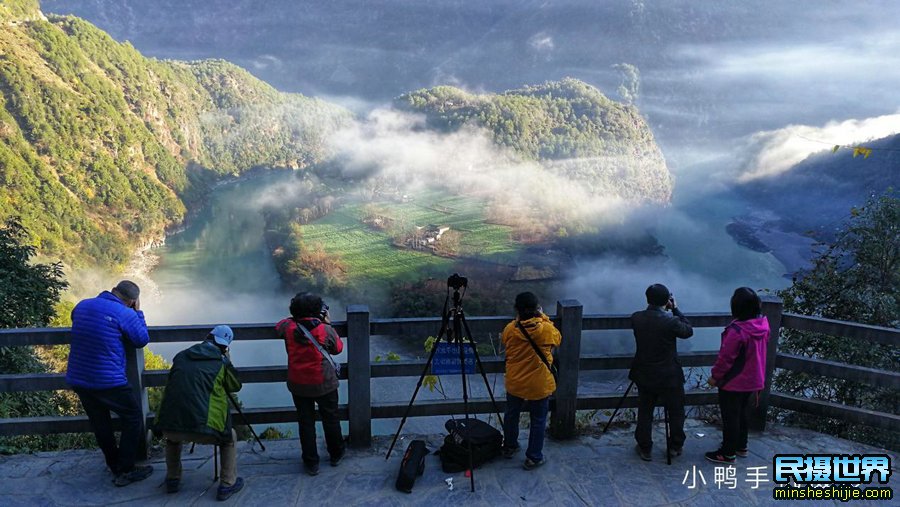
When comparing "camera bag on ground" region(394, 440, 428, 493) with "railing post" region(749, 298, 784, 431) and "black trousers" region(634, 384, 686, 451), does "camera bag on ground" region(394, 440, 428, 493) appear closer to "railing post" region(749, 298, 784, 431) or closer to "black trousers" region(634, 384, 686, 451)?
"black trousers" region(634, 384, 686, 451)

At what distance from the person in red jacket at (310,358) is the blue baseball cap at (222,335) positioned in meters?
0.41

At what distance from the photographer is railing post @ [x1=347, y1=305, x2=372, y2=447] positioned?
5.50 m

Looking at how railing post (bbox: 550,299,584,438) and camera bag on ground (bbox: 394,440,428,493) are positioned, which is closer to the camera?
camera bag on ground (bbox: 394,440,428,493)

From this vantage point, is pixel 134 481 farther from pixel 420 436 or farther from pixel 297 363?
pixel 420 436

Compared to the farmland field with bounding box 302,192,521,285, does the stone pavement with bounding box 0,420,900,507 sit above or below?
below

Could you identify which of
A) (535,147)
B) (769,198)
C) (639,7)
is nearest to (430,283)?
(535,147)

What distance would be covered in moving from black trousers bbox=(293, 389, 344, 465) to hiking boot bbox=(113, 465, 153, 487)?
4.44ft

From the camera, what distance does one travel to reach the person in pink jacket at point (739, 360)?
5.26 m

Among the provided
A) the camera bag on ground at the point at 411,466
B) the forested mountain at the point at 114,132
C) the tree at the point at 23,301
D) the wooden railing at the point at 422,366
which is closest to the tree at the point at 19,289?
the tree at the point at 23,301

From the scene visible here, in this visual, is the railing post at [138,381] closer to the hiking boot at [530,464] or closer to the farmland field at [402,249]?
the hiking boot at [530,464]

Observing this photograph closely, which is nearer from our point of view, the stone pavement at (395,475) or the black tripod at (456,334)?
the stone pavement at (395,475)

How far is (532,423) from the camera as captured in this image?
544cm

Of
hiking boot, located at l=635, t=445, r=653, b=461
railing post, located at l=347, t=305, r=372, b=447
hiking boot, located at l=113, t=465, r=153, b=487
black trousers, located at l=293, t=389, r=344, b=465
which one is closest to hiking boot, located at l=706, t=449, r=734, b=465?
hiking boot, located at l=635, t=445, r=653, b=461

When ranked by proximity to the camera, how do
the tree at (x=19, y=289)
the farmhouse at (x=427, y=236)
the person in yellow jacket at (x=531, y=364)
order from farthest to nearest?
the farmhouse at (x=427, y=236), the tree at (x=19, y=289), the person in yellow jacket at (x=531, y=364)
